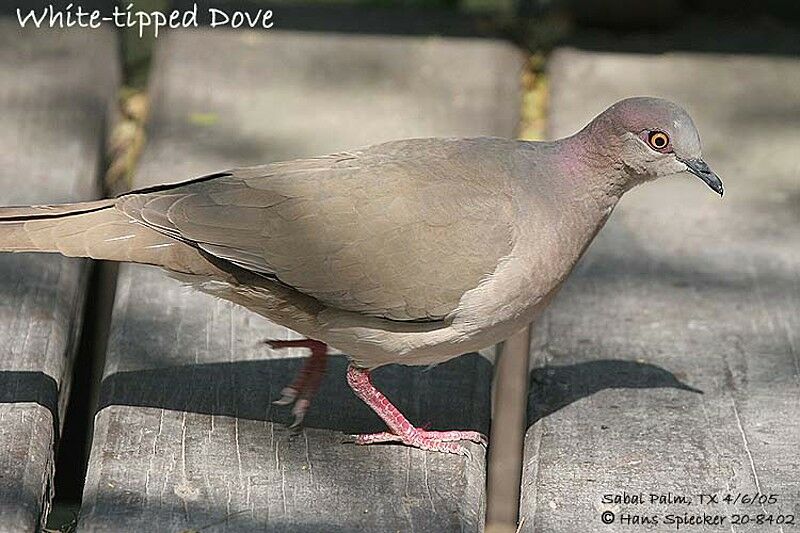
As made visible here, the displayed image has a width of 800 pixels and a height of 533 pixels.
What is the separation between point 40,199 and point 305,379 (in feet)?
4.17

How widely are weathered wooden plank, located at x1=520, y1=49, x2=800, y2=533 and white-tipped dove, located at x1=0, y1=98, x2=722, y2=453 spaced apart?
361mm

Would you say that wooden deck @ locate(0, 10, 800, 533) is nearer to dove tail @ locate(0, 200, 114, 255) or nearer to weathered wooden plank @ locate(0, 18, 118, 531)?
weathered wooden plank @ locate(0, 18, 118, 531)

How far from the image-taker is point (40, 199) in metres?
4.37

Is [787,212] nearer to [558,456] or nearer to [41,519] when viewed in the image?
[558,456]

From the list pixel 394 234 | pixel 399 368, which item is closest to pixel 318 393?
pixel 399 368

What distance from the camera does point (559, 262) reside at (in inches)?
136

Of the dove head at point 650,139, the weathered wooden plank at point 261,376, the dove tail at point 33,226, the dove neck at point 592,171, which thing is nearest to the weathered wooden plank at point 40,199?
the weathered wooden plank at point 261,376

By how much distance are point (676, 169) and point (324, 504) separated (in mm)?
1277

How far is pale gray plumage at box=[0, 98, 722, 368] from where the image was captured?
3373mm

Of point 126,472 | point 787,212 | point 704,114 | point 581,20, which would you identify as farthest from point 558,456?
point 581,20

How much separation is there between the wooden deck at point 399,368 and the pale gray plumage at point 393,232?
1.11ft

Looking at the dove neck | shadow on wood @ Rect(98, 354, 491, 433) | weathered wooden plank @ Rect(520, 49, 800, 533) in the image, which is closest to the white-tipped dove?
the dove neck

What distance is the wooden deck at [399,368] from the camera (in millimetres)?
3264

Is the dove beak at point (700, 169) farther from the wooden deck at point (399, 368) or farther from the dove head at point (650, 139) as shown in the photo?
the wooden deck at point (399, 368)
